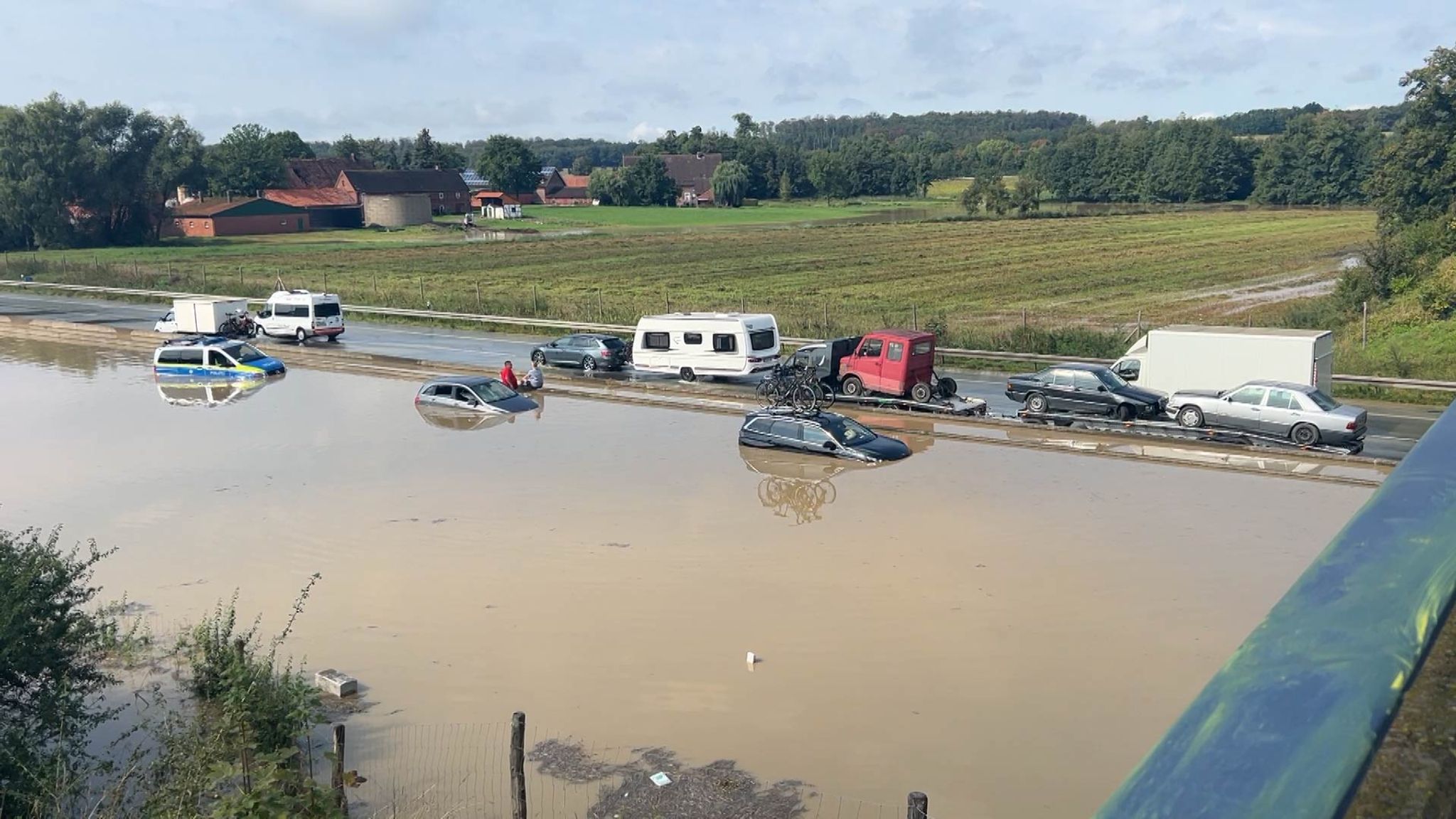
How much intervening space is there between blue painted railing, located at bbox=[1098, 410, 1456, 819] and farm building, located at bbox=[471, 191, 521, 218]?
142m

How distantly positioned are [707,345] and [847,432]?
10.1m

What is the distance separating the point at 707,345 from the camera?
37.3 metres

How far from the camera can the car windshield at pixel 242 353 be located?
4109 centimetres

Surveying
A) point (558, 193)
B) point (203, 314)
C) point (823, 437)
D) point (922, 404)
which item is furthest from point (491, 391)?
point (558, 193)

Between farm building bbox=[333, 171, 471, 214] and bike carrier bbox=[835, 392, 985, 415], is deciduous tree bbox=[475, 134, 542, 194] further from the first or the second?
bike carrier bbox=[835, 392, 985, 415]

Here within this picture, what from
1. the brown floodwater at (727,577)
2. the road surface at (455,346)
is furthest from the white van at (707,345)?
the brown floodwater at (727,577)

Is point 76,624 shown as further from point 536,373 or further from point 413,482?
point 536,373

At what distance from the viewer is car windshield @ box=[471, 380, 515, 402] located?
34.0 meters

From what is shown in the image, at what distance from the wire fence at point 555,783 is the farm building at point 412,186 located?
12015cm

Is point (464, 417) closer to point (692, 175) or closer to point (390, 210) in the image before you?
point (390, 210)

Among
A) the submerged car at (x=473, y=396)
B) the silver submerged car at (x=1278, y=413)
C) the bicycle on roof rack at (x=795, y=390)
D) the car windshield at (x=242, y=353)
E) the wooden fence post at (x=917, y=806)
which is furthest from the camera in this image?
the car windshield at (x=242, y=353)

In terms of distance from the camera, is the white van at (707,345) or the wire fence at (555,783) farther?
the white van at (707,345)

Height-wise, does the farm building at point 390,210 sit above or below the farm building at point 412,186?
below

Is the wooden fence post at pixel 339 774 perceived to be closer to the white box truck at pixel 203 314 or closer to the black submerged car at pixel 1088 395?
the black submerged car at pixel 1088 395
